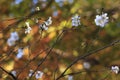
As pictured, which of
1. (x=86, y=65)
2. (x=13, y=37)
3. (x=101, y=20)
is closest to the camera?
(x=101, y=20)

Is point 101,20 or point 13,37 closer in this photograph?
point 101,20

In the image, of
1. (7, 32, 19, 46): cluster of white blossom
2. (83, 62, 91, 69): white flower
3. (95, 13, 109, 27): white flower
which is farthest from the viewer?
(83, 62, 91, 69): white flower

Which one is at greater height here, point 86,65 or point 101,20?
point 101,20

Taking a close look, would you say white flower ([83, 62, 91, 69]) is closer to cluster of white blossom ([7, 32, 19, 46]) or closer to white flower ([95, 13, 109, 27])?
cluster of white blossom ([7, 32, 19, 46])

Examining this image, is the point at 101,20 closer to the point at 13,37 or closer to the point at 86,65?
the point at 13,37

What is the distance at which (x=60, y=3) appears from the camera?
17.2 ft

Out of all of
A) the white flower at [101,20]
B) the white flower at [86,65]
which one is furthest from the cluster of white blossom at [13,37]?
the white flower at [86,65]

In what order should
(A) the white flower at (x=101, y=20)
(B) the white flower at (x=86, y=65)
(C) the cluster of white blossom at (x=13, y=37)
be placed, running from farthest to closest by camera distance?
1. (B) the white flower at (x=86, y=65)
2. (C) the cluster of white blossom at (x=13, y=37)
3. (A) the white flower at (x=101, y=20)

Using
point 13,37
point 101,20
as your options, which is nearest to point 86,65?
point 13,37

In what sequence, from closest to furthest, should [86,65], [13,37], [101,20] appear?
1. [101,20]
2. [13,37]
3. [86,65]

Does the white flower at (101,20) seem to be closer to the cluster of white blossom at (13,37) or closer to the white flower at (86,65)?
the cluster of white blossom at (13,37)

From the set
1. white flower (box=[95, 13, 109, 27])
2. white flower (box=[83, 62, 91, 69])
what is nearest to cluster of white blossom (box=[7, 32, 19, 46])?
white flower (box=[95, 13, 109, 27])

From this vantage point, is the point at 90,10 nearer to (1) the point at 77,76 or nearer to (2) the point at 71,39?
(2) the point at 71,39

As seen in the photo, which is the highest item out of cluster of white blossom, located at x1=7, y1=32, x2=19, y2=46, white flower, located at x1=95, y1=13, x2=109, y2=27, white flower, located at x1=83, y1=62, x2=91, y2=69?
white flower, located at x1=95, y1=13, x2=109, y2=27
